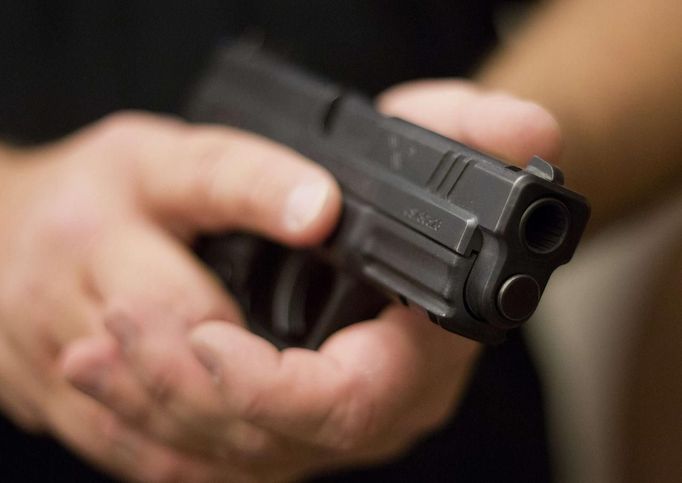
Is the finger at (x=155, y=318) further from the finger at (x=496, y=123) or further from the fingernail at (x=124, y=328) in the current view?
the finger at (x=496, y=123)

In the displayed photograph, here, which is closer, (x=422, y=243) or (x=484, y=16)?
(x=422, y=243)

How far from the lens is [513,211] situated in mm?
316

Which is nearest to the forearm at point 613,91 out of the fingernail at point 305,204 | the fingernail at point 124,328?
the fingernail at point 305,204

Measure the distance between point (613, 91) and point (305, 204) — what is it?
301 millimetres

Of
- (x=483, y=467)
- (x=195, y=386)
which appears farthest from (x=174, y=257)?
(x=483, y=467)

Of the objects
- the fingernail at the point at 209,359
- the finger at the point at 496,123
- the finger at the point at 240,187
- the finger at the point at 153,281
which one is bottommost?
the finger at the point at 153,281

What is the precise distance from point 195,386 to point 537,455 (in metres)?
0.36

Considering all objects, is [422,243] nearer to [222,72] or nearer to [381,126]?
[381,126]

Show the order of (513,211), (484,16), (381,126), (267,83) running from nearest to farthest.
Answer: (513,211) < (381,126) < (267,83) < (484,16)

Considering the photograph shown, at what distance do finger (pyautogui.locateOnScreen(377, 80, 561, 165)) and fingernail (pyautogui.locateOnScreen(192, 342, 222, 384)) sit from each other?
0.62 ft

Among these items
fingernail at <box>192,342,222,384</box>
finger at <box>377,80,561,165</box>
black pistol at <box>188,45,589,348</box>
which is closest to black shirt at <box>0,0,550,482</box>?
black pistol at <box>188,45,589,348</box>

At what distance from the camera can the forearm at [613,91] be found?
59 centimetres

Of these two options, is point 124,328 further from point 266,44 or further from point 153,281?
point 266,44

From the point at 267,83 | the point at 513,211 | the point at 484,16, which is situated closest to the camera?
the point at 513,211
